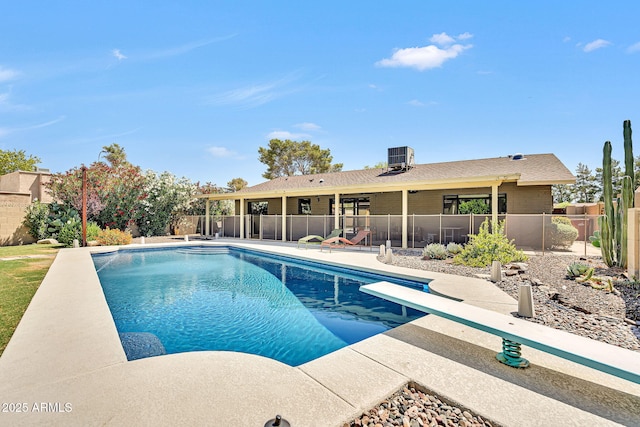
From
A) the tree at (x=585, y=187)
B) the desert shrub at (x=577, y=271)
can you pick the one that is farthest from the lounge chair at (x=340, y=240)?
the tree at (x=585, y=187)

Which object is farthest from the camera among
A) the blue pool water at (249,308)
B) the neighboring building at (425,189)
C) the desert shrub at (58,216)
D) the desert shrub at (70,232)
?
the desert shrub at (58,216)

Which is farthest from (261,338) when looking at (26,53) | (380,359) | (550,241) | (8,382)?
(26,53)

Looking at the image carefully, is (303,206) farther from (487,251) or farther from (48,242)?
(48,242)

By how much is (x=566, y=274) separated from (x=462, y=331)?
5.22m

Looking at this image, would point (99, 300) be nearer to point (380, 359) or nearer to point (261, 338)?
point (261, 338)

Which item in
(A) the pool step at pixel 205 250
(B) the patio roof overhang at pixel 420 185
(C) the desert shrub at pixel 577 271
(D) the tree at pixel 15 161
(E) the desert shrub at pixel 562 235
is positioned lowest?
(A) the pool step at pixel 205 250

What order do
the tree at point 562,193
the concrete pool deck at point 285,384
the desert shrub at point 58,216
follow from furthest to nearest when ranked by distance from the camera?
the tree at point 562,193 → the desert shrub at point 58,216 → the concrete pool deck at point 285,384

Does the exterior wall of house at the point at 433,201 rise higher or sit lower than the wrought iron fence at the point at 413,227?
higher

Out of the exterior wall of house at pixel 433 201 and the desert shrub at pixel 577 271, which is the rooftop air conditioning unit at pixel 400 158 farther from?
the desert shrub at pixel 577 271

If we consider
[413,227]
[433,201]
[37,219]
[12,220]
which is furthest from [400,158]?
[12,220]

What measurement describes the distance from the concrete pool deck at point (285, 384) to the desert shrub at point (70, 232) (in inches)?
522

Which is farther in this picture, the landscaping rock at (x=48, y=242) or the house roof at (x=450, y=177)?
the landscaping rock at (x=48, y=242)

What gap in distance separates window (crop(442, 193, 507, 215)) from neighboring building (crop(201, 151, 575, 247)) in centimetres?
4

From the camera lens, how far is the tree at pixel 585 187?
37.5 m
